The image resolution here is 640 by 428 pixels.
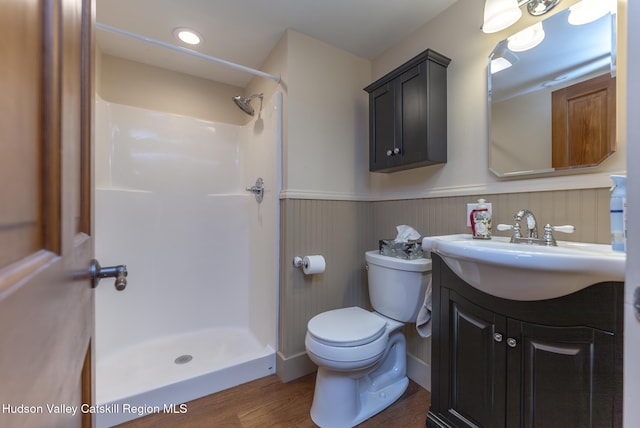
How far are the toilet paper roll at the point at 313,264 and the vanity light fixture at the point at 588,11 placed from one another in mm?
1514

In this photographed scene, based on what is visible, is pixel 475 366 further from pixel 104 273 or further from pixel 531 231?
pixel 104 273

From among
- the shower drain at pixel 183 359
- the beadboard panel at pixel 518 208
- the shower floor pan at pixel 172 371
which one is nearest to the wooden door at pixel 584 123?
the beadboard panel at pixel 518 208

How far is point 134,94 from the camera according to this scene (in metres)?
1.92

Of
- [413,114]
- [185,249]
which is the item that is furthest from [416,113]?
[185,249]

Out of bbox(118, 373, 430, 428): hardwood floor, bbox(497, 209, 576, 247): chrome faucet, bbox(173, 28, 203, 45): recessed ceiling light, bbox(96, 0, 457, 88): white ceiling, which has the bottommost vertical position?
bbox(118, 373, 430, 428): hardwood floor

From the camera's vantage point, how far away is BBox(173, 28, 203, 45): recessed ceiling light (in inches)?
63.5

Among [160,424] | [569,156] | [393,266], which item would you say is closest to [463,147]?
[569,156]

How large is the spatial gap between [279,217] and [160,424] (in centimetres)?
115

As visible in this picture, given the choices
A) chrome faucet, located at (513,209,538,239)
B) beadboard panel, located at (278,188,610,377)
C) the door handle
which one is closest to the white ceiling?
beadboard panel, located at (278,188,610,377)

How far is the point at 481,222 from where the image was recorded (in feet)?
3.82

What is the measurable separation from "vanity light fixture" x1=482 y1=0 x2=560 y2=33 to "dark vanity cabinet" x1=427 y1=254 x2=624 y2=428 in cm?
105

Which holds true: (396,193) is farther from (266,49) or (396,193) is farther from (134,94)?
(134,94)

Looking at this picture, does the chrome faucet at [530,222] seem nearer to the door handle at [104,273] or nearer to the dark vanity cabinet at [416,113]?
the dark vanity cabinet at [416,113]

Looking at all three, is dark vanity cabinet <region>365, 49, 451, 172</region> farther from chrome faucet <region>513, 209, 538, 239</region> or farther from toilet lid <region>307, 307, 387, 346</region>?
toilet lid <region>307, 307, 387, 346</region>
